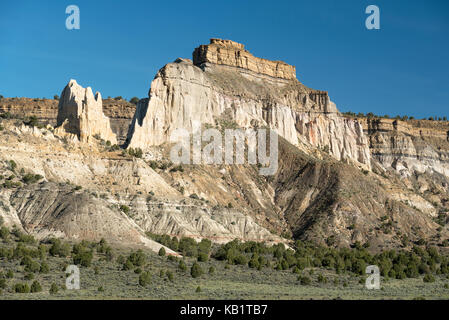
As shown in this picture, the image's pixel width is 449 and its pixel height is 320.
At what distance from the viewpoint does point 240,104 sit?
465 feet

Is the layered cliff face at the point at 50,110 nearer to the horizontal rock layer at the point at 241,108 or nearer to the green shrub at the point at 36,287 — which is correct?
the horizontal rock layer at the point at 241,108

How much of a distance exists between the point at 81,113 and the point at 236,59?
2188 inches

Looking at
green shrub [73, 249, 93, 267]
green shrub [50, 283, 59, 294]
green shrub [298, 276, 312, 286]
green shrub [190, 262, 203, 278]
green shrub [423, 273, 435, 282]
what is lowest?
green shrub [50, 283, 59, 294]

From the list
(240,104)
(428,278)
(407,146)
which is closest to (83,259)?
(428,278)

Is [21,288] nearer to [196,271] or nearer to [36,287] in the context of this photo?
[36,287]

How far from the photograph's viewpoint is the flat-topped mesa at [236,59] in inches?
6068

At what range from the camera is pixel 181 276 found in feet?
270

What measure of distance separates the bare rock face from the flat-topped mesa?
4566cm

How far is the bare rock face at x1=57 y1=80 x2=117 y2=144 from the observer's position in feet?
352

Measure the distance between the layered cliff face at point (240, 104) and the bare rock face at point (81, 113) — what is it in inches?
335

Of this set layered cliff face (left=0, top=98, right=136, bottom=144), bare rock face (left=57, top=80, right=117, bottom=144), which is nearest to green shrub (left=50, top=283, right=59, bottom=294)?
bare rock face (left=57, top=80, right=117, bottom=144)

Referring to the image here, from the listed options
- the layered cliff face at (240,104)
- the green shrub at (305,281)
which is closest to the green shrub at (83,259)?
the green shrub at (305,281)

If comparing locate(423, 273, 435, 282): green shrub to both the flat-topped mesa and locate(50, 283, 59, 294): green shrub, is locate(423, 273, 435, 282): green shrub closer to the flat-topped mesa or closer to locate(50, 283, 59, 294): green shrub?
locate(50, 283, 59, 294): green shrub
